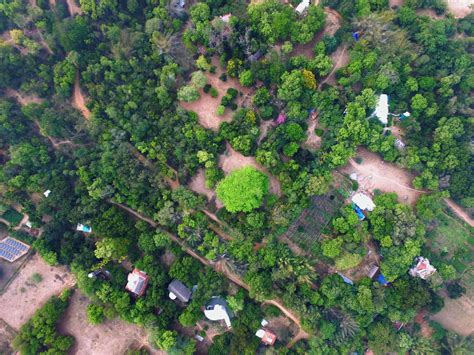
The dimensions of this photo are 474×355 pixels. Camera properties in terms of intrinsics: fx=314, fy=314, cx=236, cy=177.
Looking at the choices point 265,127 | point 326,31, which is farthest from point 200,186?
point 326,31

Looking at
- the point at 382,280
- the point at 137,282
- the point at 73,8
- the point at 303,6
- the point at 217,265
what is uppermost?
the point at 303,6

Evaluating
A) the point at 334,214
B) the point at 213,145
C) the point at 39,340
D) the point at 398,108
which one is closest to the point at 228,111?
→ the point at 213,145

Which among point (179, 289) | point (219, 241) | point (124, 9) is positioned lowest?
point (179, 289)

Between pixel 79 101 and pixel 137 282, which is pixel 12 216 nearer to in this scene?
A: pixel 79 101

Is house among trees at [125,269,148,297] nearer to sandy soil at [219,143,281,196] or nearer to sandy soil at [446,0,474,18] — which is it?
sandy soil at [219,143,281,196]

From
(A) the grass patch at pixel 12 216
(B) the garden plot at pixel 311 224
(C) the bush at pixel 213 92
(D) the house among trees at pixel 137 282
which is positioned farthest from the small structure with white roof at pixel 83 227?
(B) the garden plot at pixel 311 224

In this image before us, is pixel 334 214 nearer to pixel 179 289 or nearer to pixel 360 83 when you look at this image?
pixel 360 83
